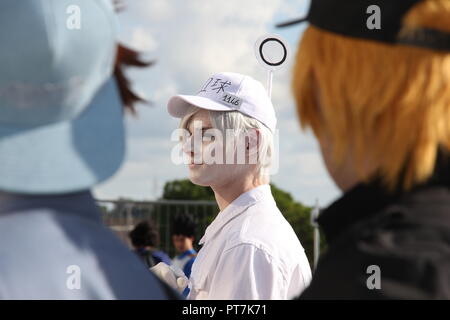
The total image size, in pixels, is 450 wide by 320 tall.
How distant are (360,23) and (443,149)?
0.30 m

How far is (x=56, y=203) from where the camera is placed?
1612 mm

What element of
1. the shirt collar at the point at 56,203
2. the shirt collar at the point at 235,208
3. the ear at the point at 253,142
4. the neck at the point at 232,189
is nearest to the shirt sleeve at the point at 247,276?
the shirt collar at the point at 235,208

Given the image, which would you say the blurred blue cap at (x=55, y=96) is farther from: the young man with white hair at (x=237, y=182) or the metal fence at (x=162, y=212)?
the metal fence at (x=162, y=212)

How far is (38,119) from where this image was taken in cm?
161

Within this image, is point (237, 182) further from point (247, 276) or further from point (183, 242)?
point (183, 242)

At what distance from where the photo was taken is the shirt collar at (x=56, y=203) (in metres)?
1.59

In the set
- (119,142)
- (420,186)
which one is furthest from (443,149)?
(119,142)

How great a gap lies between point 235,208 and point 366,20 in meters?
1.70

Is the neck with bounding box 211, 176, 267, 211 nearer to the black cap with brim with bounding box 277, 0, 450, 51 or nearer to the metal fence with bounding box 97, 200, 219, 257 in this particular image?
the black cap with brim with bounding box 277, 0, 450, 51

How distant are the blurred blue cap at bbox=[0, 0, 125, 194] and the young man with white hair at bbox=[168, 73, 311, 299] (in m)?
1.41

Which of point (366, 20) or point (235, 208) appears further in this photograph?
point (235, 208)

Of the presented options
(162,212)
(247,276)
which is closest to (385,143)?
(247,276)

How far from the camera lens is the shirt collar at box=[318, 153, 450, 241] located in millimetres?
1644
